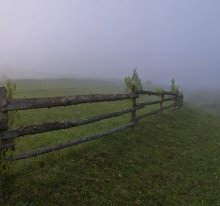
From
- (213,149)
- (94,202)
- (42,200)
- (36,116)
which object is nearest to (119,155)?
(94,202)

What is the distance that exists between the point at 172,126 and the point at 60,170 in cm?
1130

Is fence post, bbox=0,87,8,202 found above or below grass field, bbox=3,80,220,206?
above

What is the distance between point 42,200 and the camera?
7234mm

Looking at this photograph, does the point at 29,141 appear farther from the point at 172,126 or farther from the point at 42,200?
the point at 172,126

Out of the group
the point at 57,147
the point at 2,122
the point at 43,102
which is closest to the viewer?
the point at 2,122

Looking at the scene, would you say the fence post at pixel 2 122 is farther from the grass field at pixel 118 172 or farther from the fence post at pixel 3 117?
the grass field at pixel 118 172

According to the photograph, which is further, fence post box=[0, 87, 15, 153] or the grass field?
the grass field

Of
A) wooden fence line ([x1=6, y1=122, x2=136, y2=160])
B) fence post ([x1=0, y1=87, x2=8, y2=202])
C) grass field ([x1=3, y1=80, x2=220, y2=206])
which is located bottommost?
grass field ([x1=3, y1=80, x2=220, y2=206])

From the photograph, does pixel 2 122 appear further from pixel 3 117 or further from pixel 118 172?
pixel 118 172

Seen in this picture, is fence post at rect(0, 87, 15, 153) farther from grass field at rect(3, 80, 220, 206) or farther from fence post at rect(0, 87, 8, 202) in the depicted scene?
grass field at rect(3, 80, 220, 206)

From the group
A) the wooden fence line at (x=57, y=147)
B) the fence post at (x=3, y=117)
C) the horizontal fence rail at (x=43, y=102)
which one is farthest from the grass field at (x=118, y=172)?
the horizontal fence rail at (x=43, y=102)

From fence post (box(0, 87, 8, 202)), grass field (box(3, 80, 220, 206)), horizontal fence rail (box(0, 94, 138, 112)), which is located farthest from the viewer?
grass field (box(3, 80, 220, 206))

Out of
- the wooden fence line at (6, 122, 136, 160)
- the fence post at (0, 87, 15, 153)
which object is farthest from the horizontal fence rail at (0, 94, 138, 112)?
the wooden fence line at (6, 122, 136, 160)

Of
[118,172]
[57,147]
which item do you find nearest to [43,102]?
[57,147]
